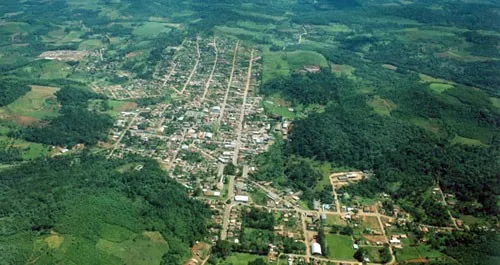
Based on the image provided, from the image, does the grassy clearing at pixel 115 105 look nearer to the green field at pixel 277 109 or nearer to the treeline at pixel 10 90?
the treeline at pixel 10 90

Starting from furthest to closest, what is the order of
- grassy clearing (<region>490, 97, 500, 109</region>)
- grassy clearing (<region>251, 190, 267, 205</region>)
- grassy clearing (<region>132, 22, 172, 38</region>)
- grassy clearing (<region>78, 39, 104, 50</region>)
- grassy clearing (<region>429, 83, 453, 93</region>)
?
grassy clearing (<region>132, 22, 172, 38</region>), grassy clearing (<region>78, 39, 104, 50</region>), grassy clearing (<region>429, 83, 453, 93</region>), grassy clearing (<region>490, 97, 500, 109</region>), grassy clearing (<region>251, 190, 267, 205</region>)

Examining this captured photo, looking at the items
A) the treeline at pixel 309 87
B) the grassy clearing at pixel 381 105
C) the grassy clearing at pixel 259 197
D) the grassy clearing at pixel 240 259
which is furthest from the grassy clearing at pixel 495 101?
the grassy clearing at pixel 240 259

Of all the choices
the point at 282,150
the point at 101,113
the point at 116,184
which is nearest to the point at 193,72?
the point at 101,113

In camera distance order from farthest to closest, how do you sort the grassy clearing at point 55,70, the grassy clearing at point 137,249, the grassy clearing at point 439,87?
the grassy clearing at point 55,70
the grassy clearing at point 439,87
the grassy clearing at point 137,249

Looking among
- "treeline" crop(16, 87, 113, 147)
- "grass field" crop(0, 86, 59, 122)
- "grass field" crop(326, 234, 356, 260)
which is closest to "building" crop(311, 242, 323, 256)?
"grass field" crop(326, 234, 356, 260)

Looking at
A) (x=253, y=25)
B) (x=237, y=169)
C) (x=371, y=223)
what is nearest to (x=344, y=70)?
(x=253, y=25)

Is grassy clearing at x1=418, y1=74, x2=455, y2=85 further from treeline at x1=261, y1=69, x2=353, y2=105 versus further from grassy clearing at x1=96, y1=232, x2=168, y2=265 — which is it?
grassy clearing at x1=96, y1=232, x2=168, y2=265
